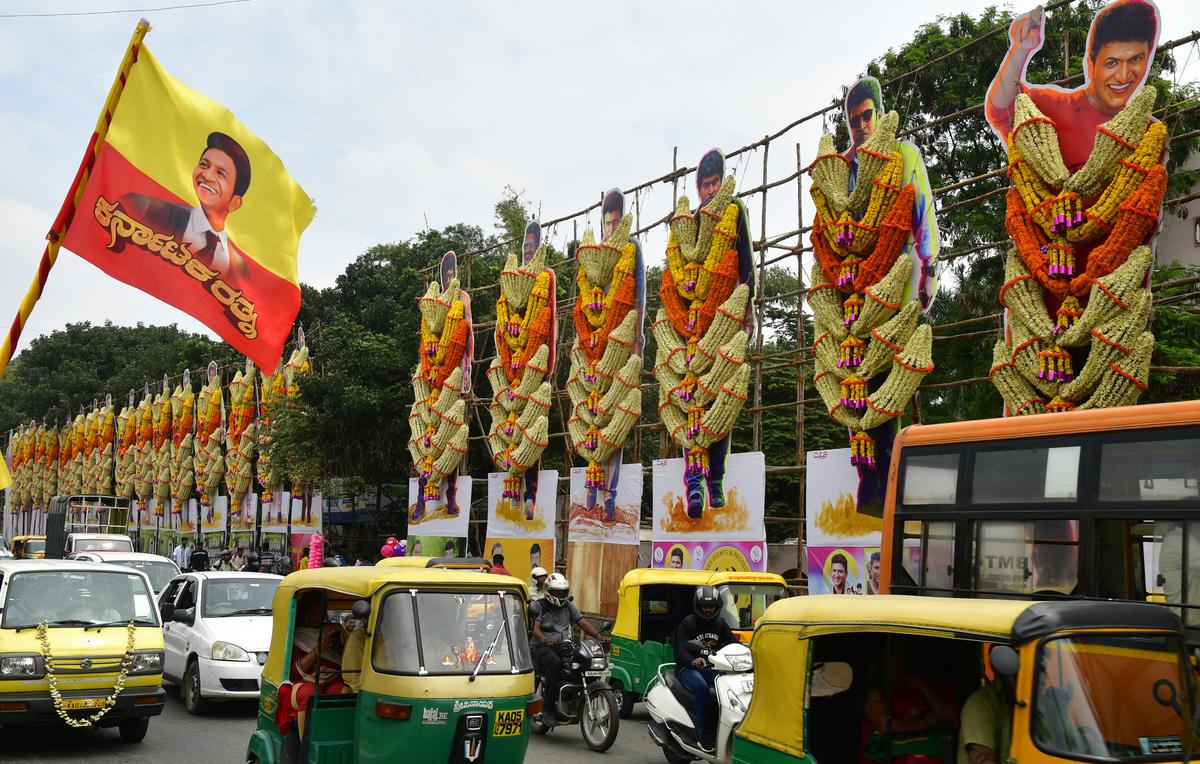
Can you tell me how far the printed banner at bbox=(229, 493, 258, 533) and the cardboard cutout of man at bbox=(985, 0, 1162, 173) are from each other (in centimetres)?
2909

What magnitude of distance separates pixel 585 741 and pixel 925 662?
19.8ft

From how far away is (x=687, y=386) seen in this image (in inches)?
735

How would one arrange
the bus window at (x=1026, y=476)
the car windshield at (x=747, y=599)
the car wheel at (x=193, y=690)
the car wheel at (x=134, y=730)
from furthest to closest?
the car wheel at (x=193, y=690)
the car windshield at (x=747, y=599)
the car wheel at (x=134, y=730)
the bus window at (x=1026, y=476)

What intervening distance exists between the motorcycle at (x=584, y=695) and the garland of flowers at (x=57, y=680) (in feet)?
12.7

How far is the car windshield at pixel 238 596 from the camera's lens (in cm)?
1320

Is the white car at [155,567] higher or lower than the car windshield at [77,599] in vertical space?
lower

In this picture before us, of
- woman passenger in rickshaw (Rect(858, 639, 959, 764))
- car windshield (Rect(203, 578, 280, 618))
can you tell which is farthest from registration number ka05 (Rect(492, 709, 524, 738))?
car windshield (Rect(203, 578, 280, 618))

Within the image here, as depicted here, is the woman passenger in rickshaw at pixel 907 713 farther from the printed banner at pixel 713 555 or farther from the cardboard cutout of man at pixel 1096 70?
the printed banner at pixel 713 555

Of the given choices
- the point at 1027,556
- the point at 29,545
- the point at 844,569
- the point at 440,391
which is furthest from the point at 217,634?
the point at 29,545

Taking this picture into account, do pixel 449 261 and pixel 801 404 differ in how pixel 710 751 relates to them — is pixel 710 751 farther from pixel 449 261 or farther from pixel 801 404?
pixel 449 261

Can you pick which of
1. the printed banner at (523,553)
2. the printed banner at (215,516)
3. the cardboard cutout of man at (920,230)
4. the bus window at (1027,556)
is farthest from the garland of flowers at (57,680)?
the printed banner at (215,516)

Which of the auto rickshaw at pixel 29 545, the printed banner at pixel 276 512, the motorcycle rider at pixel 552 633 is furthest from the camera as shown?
the printed banner at pixel 276 512

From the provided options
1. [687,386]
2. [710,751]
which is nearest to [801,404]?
[687,386]

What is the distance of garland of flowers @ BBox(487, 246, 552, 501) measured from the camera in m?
23.0
